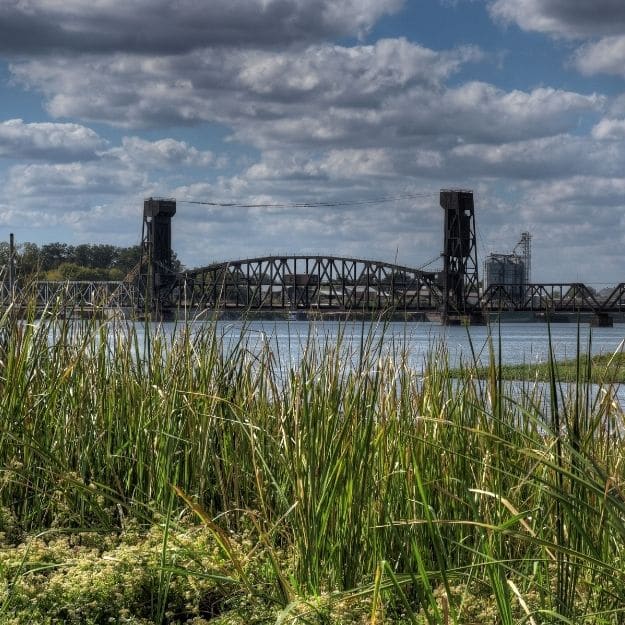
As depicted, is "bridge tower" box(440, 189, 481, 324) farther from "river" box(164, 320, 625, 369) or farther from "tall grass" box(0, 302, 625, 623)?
"tall grass" box(0, 302, 625, 623)

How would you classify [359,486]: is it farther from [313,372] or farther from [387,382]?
[387,382]

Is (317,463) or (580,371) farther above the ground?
(580,371)

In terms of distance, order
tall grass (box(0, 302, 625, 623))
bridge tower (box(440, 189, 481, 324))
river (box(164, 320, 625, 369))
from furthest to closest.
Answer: bridge tower (box(440, 189, 481, 324)) → river (box(164, 320, 625, 369)) → tall grass (box(0, 302, 625, 623))

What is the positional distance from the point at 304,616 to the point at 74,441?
2.33 meters

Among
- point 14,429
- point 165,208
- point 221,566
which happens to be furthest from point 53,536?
point 165,208

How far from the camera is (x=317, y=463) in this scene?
13.5 ft

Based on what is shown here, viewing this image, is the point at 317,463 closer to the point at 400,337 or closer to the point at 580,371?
the point at 580,371

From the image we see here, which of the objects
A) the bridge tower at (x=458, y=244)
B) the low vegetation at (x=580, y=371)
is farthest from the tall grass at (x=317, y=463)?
the bridge tower at (x=458, y=244)

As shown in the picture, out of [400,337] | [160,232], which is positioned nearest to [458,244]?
[160,232]

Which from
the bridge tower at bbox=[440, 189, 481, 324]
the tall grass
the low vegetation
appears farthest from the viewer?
the bridge tower at bbox=[440, 189, 481, 324]

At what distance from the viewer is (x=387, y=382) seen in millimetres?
5359

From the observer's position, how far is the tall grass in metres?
3.72

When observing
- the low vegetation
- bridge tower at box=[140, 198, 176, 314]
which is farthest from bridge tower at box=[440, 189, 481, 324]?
the low vegetation

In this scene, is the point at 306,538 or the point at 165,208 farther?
the point at 165,208
